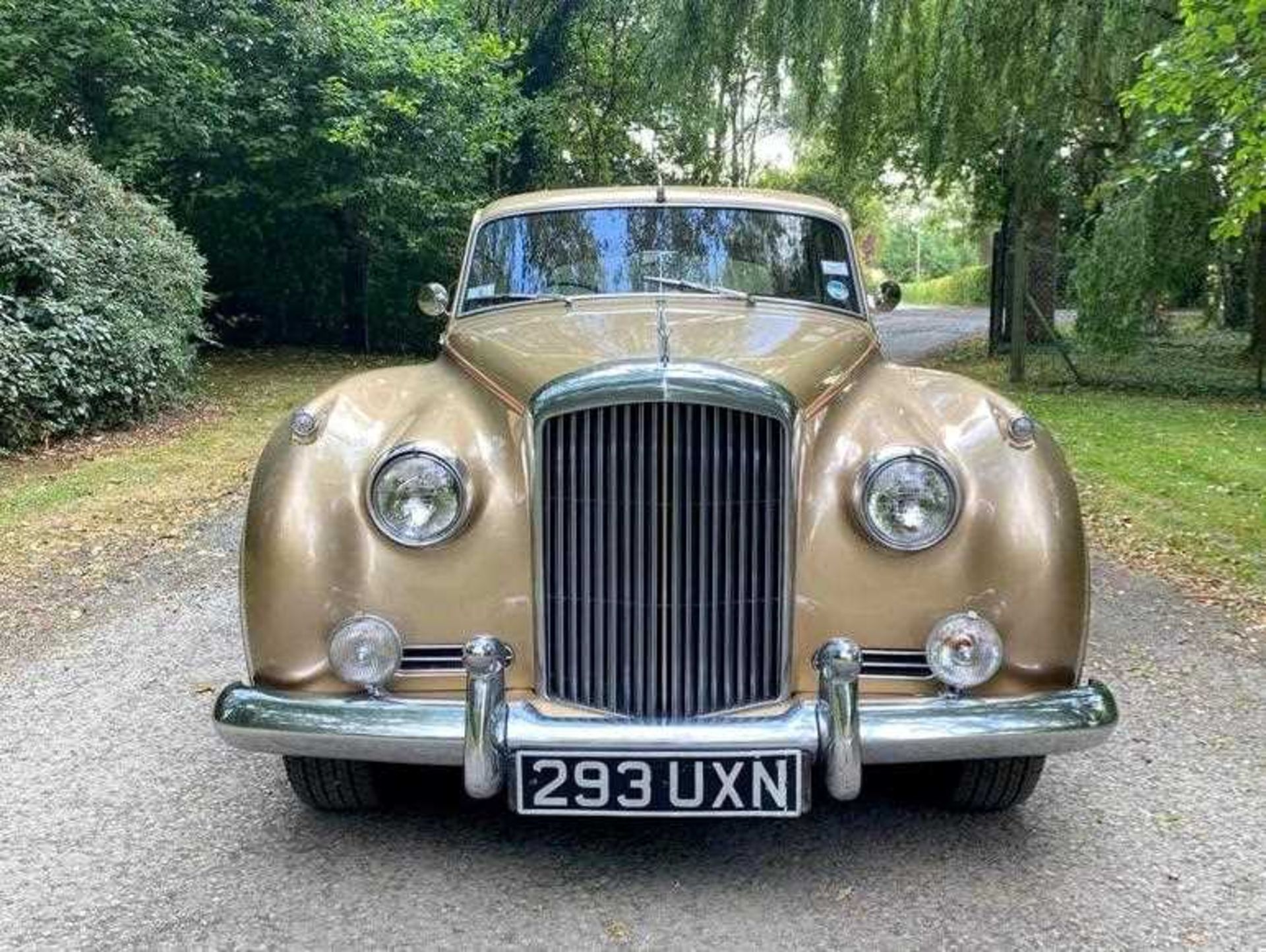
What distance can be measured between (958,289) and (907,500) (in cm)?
4520

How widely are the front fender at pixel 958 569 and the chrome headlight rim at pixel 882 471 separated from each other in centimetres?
2

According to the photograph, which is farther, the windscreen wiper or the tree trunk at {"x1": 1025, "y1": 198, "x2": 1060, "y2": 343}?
the tree trunk at {"x1": 1025, "y1": 198, "x2": 1060, "y2": 343}

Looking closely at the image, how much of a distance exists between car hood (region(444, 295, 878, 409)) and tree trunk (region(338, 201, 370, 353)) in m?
15.8

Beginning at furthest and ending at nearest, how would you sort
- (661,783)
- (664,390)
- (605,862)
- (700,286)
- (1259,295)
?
(1259,295), (700,286), (605,862), (664,390), (661,783)

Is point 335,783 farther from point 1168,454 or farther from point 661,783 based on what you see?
point 1168,454

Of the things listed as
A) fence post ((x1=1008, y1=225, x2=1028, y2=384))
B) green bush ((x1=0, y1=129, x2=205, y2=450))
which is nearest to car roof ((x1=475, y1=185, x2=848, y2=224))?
green bush ((x1=0, y1=129, x2=205, y2=450))

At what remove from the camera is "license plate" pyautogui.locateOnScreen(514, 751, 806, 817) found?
2771mm

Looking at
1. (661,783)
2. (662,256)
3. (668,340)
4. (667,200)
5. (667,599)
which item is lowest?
(661,783)

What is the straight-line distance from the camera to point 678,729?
279cm

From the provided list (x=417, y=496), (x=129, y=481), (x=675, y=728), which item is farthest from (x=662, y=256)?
(x=129, y=481)

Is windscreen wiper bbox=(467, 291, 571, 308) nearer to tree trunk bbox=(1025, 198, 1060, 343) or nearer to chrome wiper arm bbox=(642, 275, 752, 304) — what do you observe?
chrome wiper arm bbox=(642, 275, 752, 304)

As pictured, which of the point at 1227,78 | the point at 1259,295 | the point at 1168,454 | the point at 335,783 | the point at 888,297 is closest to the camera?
the point at 335,783

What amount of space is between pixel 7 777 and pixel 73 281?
8.18 metres

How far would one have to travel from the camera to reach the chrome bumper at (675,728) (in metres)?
2.78
